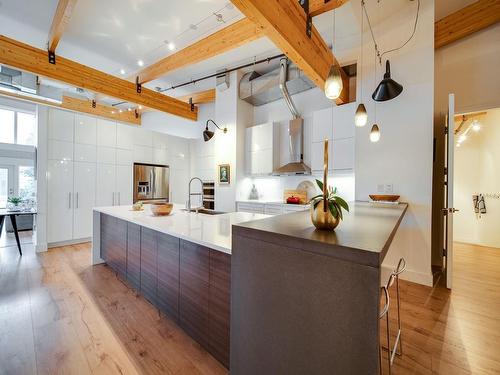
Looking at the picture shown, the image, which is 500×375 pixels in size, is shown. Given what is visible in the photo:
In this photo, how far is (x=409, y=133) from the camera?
9.55 ft

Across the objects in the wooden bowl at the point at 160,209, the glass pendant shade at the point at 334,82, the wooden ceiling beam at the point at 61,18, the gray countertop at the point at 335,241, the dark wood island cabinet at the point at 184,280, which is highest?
the wooden ceiling beam at the point at 61,18

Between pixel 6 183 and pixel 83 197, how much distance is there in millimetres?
5433

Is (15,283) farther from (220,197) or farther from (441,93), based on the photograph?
(441,93)

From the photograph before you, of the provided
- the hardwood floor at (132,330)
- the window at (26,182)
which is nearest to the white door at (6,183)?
the window at (26,182)

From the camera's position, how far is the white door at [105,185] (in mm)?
4840

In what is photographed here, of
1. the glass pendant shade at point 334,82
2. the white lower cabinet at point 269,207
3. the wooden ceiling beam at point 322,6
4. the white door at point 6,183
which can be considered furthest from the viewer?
the white door at point 6,183

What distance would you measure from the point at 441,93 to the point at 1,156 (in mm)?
11437

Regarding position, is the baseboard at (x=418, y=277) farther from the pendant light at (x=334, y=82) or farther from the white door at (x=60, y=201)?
the white door at (x=60, y=201)

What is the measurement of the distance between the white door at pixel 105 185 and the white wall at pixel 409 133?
16.9ft

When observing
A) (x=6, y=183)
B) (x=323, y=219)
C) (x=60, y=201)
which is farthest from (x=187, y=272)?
(x=6, y=183)

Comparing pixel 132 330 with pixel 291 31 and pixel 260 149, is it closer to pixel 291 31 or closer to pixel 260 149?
pixel 291 31

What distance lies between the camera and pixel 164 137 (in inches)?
236

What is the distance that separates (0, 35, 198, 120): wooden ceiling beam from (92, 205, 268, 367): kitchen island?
2.56m

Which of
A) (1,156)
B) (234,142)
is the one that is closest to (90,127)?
(234,142)
